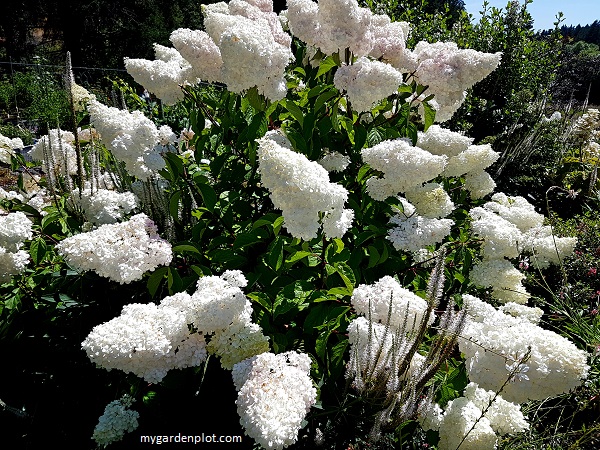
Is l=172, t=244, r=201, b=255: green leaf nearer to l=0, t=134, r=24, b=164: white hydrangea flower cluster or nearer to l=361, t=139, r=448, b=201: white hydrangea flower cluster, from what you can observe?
l=361, t=139, r=448, b=201: white hydrangea flower cluster

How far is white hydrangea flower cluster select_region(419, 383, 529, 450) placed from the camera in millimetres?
1778

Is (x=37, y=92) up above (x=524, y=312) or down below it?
below

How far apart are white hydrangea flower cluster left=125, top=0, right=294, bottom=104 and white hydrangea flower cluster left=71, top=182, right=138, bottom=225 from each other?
63 cm

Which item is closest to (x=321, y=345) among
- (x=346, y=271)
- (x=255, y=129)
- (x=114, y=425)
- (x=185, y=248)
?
(x=346, y=271)

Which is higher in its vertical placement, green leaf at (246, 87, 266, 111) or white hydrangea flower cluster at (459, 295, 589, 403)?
green leaf at (246, 87, 266, 111)

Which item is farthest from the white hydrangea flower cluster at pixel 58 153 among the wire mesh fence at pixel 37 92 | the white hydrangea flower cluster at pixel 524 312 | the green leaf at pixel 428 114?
the wire mesh fence at pixel 37 92

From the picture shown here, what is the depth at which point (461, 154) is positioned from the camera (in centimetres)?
280

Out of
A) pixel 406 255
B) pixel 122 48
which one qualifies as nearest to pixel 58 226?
pixel 406 255

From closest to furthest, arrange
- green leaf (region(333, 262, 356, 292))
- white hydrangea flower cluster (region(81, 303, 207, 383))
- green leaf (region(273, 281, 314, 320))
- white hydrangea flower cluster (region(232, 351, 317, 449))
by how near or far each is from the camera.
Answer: white hydrangea flower cluster (region(232, 351, 317, 449)), white hydrangea flower cluster (region(81, 303, 207, 383)), green leaf (region(273, 281, 314, 320)), green leaf (region(333, 262, 356, 292))

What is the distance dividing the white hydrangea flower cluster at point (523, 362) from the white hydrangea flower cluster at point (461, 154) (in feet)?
4.18

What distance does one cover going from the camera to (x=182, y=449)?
6.45ft

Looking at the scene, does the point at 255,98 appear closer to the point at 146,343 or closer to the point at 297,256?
the point at 297,256

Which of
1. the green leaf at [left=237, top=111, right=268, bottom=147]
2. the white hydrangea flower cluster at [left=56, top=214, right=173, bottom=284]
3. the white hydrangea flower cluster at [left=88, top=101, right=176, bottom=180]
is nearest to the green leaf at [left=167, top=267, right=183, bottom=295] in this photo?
the white hydrangea flower cluster at [left=56, top=214, right=173, bottom=284]

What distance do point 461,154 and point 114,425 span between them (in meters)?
2.36
